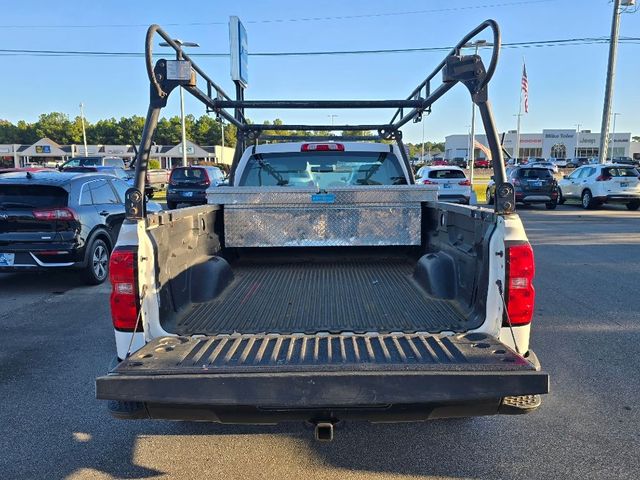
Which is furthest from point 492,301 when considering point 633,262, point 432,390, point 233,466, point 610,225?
point 610,225

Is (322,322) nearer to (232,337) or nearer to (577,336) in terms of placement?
(232,337)

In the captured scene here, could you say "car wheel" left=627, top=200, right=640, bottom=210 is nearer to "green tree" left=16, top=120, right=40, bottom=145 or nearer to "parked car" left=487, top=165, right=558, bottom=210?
"parked car" left=487, top=165, right=558, bottom=210

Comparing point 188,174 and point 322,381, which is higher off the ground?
point 188,174

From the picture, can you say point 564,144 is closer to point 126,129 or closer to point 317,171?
point 126,129

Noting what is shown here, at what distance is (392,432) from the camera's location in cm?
338

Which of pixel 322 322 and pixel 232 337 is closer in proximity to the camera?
pixel 232 337

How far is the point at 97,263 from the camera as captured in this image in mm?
7922

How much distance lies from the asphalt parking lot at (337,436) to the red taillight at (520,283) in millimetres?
931

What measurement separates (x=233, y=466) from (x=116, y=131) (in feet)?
357

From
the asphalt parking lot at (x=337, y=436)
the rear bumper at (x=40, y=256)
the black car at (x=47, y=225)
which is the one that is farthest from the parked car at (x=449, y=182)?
the asphalt parking lot at (x=337, y=436)

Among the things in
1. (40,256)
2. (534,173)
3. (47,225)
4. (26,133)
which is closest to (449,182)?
(534,173)

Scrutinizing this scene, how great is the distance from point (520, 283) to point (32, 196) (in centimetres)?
693

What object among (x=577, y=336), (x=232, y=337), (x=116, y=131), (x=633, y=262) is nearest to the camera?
(x=232, y=337)

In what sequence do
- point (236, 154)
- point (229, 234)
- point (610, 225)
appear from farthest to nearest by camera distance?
point (610, 225), point (236, 154), point (229, 234)
